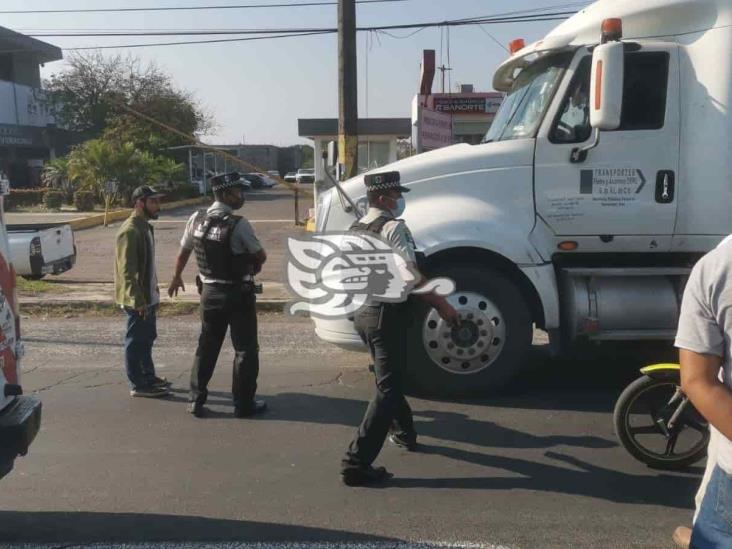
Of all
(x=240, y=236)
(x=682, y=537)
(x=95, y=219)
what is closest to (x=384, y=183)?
(x=240, y=236)

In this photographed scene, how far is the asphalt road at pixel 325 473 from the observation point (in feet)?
13.0

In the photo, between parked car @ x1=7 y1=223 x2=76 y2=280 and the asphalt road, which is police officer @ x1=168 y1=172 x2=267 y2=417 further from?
parked car @ x1=7 y1=223 x2=76 y2=280

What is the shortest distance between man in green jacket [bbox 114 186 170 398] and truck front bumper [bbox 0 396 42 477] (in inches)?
98.2

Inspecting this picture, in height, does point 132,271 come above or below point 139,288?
above

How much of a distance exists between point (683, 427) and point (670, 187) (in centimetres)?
219

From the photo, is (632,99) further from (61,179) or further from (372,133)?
(61,179)

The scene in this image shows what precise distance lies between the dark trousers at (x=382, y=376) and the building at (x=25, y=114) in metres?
41.9

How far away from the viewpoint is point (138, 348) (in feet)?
20.8

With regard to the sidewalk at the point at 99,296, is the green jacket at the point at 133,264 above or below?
above

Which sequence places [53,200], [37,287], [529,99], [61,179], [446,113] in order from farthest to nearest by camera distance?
[61,179], [53,200], [446,113], [37,287], [529,99]

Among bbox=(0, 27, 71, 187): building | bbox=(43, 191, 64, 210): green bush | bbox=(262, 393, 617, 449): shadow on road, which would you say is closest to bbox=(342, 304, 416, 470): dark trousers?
bbox=(262, 393, 617, 449): shadow on road

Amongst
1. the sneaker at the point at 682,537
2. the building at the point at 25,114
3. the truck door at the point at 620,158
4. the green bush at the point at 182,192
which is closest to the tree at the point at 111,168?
the green bush at the point at 182,192

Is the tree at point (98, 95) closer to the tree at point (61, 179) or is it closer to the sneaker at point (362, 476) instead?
the tree at point (61, 179)

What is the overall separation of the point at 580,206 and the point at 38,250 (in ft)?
28.6
